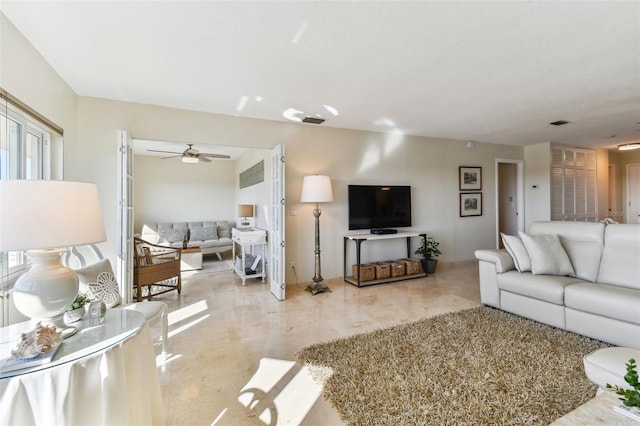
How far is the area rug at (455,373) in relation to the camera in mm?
1688

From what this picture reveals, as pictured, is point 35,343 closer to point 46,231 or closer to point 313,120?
point 46,231

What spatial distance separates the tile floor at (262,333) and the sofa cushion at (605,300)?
1.05m

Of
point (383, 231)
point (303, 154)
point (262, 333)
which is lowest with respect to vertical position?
point (262, 333)

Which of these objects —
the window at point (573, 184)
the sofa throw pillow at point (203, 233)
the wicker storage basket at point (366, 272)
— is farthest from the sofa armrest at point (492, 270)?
the sofa throw pillow at point (203, 233)

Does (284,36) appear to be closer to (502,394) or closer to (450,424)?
(450,424)

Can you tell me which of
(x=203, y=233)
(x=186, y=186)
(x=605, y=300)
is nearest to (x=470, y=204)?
(x=605, y=300)

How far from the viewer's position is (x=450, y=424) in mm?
1596

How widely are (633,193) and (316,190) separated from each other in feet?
27.9

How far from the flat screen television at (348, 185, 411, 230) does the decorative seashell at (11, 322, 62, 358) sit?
388cm

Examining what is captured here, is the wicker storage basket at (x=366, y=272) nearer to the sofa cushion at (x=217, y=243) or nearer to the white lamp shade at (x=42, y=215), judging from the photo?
the sofa cushion at (x=217, y=243)

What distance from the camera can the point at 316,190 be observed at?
4.00 meters

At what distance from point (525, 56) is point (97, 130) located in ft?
14.5

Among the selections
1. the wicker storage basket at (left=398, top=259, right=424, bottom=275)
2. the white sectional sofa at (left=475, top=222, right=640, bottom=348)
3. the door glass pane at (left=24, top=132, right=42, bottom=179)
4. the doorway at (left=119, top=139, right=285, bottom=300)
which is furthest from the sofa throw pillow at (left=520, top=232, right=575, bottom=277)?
the door glass pane at (left=24, top=132, right=42, bottom=179)

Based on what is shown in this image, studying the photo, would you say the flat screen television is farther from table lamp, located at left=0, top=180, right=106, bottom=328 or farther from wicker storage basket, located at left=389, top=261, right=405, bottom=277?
table lamp, located at left=0, top=180, right=106, bottom=328
